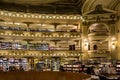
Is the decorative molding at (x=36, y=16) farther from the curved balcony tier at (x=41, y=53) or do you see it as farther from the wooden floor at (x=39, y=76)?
the wooden floor at (x=39, y=76)

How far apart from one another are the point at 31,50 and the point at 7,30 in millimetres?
2957

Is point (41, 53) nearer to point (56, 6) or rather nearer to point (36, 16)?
point (36, 16)

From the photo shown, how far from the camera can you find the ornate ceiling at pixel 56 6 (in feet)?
80.7

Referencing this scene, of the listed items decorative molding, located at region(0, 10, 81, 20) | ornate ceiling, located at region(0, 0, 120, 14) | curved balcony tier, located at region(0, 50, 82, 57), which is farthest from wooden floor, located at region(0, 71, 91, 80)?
ornate ceiling, located at region(0, 0, 120, 14)

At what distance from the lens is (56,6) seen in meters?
26.2

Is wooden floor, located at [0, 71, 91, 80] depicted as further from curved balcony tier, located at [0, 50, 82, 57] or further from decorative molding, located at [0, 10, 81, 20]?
decorative molding, located at [0, 10, 81, 20]

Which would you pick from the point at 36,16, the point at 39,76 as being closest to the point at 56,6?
the point at 36,16

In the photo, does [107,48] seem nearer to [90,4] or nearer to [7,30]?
[90,4]

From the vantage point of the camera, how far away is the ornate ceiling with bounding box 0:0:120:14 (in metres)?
24.6

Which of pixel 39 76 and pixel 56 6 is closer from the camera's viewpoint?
pixel 39 76

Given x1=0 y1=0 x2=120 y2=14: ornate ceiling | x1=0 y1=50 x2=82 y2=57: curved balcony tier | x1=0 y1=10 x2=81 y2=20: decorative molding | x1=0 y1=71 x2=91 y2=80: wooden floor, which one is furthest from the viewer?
x1=0 y1=0 x2=120 y2=14: ornate ceiling

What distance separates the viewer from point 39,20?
25.6 metres

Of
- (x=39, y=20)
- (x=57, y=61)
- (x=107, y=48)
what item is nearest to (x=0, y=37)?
(x=39, y=20)

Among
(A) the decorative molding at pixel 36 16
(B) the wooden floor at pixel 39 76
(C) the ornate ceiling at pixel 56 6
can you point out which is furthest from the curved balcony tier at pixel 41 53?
(B) the wooden floor at pixel 39 76
